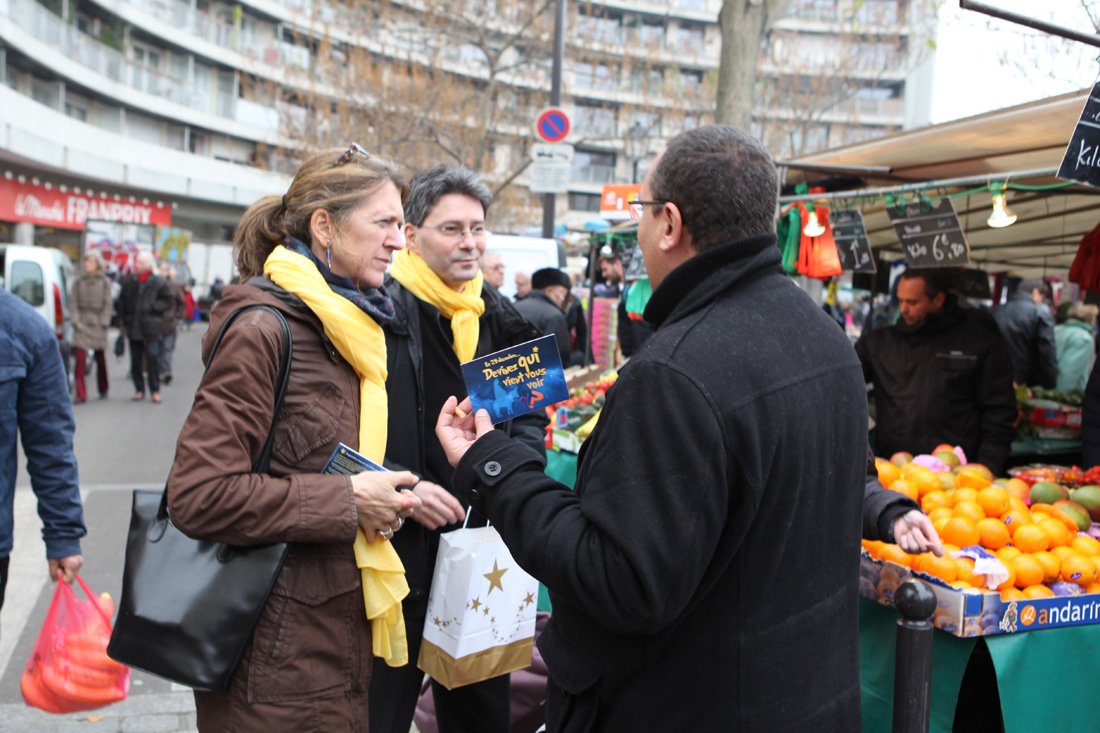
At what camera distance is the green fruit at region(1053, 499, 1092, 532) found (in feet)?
11.5

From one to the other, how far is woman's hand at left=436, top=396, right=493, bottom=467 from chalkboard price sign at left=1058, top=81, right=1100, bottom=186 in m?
2.27

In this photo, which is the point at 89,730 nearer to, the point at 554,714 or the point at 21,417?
the point at 21,417

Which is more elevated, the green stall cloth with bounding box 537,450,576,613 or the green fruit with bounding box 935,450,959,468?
the green fruit with bounding box 935,450,959,468

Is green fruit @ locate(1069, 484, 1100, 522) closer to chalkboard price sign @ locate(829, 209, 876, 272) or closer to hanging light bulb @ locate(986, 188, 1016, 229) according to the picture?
hanging light bulb @ locate(986, 188, 1016, 229)

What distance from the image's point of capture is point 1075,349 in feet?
28.8

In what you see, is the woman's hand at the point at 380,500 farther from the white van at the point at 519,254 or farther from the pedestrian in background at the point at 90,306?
the pedestrian in background at the point at 90,306

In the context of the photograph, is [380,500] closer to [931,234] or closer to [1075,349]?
[931,234]

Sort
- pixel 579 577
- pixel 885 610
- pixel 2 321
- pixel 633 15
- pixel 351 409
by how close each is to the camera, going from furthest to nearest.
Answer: pixel 633 15 → pixel 885 610 → pixel 2 321 → pixel 351 409 → pixel 579 577

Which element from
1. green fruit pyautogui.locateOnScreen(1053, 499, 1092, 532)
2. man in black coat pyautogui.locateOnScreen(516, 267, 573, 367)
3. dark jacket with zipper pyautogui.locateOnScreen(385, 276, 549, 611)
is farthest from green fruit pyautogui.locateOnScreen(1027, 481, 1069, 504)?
man in black coat pyautogui.locateOnScreen(516, 267, 573, 367)

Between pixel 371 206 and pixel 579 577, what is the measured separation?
126 centimetres

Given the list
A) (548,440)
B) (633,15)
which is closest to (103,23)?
(633,15)

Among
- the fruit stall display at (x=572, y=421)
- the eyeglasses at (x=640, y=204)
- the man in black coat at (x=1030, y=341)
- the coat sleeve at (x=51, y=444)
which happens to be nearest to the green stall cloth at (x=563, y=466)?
the fruit stall display at (x=572, y=421)

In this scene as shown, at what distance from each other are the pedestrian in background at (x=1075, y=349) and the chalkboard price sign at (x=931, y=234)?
5175mm

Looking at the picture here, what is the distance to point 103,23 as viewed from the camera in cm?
3666
